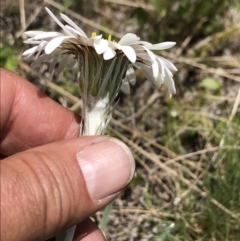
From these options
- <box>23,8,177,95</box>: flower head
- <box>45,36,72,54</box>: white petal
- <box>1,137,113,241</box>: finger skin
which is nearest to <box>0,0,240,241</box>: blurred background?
<box>1,137,113,241</box>: finger skin

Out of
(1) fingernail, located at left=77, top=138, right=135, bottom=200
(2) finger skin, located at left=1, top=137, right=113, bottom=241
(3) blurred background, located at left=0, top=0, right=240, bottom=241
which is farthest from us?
(3) blurred background, located at left=0, top=0, right=240, bottom=241

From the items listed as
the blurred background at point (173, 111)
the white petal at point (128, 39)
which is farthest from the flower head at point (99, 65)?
the blurred background at point (173, 111)

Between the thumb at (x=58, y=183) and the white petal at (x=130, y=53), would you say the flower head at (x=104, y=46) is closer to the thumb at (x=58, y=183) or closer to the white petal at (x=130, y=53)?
the white petal at (x=130, y=53)

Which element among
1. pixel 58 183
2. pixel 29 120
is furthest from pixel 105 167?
pixel 29 120

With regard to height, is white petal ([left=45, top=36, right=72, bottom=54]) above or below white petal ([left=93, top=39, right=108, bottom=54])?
below

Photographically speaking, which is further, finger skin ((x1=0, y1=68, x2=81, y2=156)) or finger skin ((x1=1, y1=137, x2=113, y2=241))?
finger skin ((x1=0, y1=68, x2=81, y2=156))

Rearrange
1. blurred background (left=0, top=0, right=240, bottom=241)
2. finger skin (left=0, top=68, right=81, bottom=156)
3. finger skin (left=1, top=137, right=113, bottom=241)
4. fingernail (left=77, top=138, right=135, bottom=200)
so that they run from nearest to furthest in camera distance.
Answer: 1. finger skin (left=1, top=137, right=113, bottom=241)
2. fingernail (left=77, top=138, right=135, bottom=200)
3. finger skin (left=0, top=68, right=81, bottom=156)
4. blurred background (left=0, top=0, right=240, bottom=241)

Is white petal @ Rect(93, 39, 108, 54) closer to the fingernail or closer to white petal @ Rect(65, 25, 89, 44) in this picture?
white petal @ Rect(65, 25, 89, 44)
